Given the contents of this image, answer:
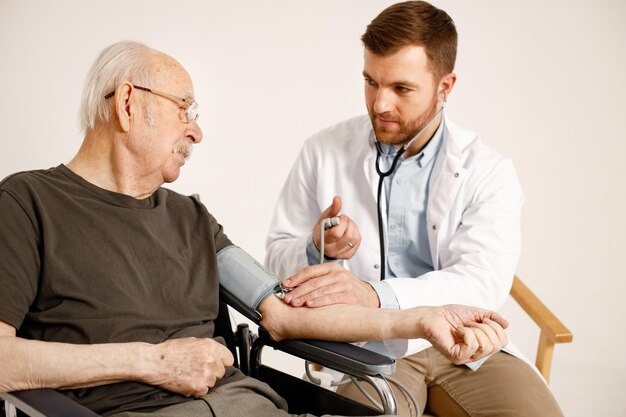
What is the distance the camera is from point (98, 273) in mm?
1630

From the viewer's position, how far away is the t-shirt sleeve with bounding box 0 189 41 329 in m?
1.49

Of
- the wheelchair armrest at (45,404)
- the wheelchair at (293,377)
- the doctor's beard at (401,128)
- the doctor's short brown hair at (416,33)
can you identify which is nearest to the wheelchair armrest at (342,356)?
the wheelchair at (293,377)

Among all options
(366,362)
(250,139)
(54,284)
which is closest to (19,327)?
(54,284)

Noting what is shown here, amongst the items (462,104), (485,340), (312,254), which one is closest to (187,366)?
(485,340)

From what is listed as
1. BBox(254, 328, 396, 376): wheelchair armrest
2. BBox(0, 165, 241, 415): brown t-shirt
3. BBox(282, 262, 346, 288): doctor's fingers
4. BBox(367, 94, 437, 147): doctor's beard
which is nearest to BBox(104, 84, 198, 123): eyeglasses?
BBox(0, 165, 241, 415): brown t-shirt

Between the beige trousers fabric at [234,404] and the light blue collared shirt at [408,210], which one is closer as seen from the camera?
the beige trousers fabric at [234,404]

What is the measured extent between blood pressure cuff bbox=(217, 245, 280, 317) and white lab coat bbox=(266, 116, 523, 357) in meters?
0.33

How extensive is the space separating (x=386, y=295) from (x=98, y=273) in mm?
700

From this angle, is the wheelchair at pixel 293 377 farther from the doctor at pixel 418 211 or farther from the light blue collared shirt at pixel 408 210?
the light blue collared shirt at pixel 408 210

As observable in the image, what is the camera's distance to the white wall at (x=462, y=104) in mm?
3033

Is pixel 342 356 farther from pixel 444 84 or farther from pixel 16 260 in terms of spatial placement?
pixel 444 84

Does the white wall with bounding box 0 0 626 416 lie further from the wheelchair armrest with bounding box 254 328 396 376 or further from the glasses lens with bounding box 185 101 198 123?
the wheelchair armrest with bounding box 254 328 396 376

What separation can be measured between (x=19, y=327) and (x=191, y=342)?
0.33 m

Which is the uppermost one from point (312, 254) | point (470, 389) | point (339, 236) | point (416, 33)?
point (416, 33)
